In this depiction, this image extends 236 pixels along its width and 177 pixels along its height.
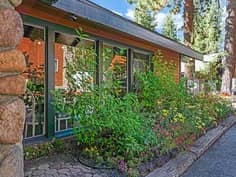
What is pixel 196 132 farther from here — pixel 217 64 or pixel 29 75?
pixel 217 64

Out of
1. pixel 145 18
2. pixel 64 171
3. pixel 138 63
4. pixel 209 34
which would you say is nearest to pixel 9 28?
pixel 64 171

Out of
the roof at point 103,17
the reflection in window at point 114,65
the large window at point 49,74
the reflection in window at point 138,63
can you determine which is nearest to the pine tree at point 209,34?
the reflection in window at point 138,63

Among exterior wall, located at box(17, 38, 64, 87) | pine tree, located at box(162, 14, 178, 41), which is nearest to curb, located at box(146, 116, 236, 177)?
exterior wall, located at box(17, 38, 64, 87)

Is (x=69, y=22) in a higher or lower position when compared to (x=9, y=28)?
higher

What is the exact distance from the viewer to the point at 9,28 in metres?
1.67

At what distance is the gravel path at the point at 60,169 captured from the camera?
12.2 ft

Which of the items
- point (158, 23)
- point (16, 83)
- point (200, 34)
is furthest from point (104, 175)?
point (158, 23)

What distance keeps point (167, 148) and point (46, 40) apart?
8.57 ft

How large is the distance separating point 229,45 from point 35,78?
11659 millimetres

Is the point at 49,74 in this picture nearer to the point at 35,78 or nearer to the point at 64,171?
the point at 35,78

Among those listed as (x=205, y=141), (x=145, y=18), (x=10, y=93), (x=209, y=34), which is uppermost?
(x=145, y=18)

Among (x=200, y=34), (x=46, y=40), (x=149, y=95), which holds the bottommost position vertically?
(x=149, y=95)

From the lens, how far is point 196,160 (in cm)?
506

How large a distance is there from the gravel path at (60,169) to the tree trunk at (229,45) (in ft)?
40.6
